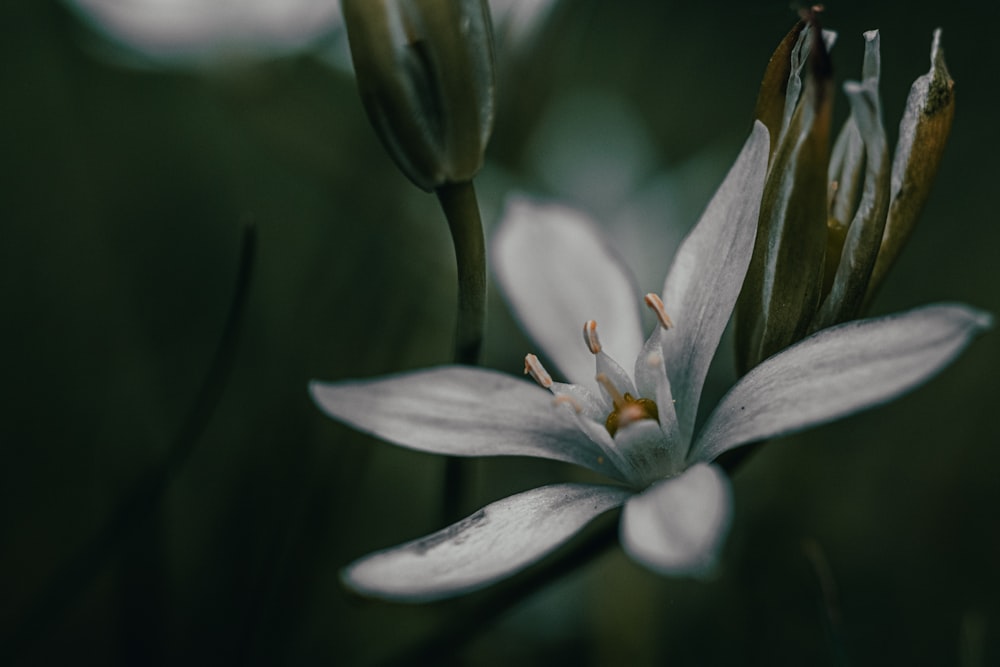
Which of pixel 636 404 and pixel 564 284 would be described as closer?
pixel 636 404

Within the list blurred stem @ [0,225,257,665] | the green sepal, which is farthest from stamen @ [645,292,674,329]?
blurred stem @ [0,225,257,665]

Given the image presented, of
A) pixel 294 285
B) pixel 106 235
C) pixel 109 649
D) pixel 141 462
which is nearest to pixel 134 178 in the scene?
pixel 106 235

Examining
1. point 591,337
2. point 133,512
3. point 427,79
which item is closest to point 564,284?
point 591,337

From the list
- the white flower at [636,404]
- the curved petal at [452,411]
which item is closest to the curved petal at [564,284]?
the white flower at [636,404]

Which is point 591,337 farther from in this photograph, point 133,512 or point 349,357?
point 349,357

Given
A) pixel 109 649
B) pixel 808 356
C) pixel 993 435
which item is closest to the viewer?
pixel 808 356

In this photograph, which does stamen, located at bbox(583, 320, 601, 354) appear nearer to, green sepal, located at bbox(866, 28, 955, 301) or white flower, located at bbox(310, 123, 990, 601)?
white flower, located at bbox(310, 123, 990, 601)

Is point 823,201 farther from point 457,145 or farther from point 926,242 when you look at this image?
point 926,242
